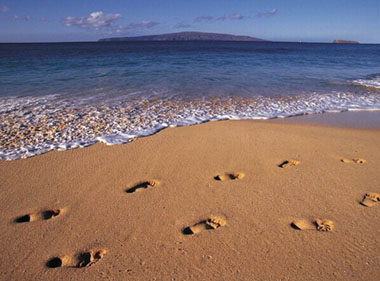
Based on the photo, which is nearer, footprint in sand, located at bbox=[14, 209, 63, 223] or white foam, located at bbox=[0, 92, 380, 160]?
footprint in sand, located at bbox=[14, 209, 63, 223]

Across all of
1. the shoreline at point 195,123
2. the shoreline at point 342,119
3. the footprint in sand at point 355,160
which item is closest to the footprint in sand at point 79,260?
the shoreline at point 195,123

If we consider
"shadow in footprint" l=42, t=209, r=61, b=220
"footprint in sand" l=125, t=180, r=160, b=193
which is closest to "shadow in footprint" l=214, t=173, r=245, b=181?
"footprint in sand" l=125, t=180, r=160, b=193

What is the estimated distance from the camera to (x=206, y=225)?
2.57 meters

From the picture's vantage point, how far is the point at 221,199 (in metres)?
2.94

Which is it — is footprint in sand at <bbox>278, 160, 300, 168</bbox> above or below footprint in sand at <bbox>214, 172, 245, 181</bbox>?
above

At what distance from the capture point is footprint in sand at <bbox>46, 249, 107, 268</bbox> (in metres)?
2.17

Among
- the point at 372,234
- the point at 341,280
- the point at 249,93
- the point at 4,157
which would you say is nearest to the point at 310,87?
the point at 249,93

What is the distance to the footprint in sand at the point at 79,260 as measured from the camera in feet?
7.11

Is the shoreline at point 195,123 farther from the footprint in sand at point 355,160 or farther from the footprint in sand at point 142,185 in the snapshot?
the footprint in sand at point 355,160

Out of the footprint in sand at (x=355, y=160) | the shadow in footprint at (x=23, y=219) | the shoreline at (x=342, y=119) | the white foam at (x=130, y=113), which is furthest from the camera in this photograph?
the shoreline at (x=342, y=119)

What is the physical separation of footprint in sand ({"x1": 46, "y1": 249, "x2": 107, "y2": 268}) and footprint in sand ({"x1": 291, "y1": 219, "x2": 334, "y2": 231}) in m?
1.81

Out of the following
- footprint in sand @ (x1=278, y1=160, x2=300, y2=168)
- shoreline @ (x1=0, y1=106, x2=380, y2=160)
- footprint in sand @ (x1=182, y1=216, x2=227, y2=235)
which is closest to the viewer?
footprint in sand @ (x1=182, y1=216, x2=227, y2=235)

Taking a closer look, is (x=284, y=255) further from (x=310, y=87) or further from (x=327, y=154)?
(x=310, y=87)

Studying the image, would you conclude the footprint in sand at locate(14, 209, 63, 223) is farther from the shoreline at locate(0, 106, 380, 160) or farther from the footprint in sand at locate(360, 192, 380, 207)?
the footprint in sand at locate(360, 192, 380, 207)
